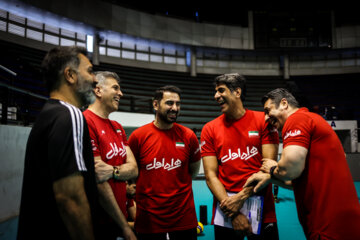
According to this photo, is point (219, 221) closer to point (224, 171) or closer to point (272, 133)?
point (224, 171)

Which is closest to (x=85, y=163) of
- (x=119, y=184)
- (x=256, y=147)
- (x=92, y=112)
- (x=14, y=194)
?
(x=119, y=184)

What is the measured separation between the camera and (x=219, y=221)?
1968 mm

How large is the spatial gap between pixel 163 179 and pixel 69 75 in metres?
1.29

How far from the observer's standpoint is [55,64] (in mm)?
1265

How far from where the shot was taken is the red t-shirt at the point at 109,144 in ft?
6.27

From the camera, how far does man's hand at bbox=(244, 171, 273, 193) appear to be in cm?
179

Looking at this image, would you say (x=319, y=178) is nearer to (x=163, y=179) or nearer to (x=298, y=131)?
(x=298, y=131)

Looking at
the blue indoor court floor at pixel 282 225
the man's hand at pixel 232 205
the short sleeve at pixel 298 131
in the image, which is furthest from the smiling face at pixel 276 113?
the blue indoor court floor at pixel 282 225

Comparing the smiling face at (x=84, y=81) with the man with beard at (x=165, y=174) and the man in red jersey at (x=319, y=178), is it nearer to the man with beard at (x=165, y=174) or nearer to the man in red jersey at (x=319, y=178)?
the man with beard at (x=165, y=174)

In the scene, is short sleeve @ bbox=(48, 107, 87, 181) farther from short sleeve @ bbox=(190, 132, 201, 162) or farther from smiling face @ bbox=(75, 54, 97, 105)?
Answer: short sleeve @ bbox=(190, 132, 201, 162)

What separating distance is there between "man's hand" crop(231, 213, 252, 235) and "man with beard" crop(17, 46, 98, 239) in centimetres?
114

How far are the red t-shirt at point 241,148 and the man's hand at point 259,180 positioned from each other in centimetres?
13

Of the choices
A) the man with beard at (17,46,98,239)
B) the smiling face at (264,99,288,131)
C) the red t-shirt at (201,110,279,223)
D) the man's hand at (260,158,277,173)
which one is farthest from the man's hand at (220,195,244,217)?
the man with beard at (17,46,98,239)

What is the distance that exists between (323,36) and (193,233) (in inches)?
547
